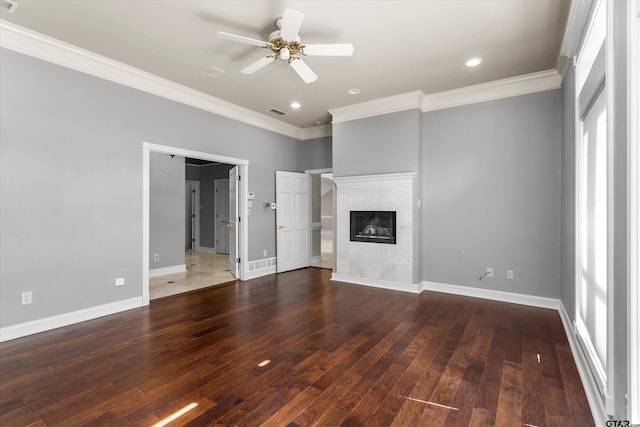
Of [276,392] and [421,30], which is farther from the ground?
[421,30]

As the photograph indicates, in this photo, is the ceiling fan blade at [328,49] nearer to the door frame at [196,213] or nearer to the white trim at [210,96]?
the white trim at [210,96]

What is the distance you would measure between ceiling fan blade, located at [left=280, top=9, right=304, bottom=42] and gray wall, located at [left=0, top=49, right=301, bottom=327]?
8.44 ft

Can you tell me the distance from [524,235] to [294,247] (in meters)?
4.26

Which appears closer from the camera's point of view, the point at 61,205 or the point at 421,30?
the point at 421,30

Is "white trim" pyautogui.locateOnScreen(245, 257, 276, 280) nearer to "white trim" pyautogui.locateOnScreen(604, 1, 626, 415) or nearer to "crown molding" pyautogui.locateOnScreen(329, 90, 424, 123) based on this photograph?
"crown molding" pyautogui.locateOnScreen(329, 90, 424, 123)

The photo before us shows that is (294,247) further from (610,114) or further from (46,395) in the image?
(610,114)

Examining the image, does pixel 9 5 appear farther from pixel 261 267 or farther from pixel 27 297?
Result: pixel 261 267

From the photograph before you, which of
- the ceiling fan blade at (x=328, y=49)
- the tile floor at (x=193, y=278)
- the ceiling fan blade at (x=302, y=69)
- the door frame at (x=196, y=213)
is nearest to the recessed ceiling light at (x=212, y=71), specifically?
the ceiling fan blade at (x=302, y=69)

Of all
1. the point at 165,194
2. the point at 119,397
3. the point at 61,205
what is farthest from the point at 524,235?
the point at 165,194

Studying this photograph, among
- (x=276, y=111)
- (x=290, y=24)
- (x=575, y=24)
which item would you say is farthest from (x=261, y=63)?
(x=575, y=24)

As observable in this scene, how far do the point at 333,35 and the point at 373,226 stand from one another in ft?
10.1

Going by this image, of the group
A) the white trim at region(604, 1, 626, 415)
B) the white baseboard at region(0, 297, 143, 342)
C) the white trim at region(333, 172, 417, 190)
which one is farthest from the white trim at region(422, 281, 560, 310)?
the white baseboard at region(0, 297, 143, 342)

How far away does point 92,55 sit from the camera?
144 inches

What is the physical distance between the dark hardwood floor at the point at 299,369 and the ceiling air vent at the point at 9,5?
319 centimetres
